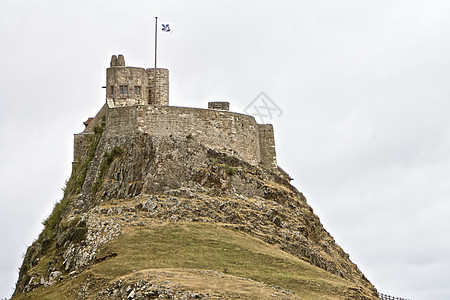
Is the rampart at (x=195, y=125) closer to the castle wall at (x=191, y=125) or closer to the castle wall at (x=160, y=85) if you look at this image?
the castle wall at (x=191, y=125)

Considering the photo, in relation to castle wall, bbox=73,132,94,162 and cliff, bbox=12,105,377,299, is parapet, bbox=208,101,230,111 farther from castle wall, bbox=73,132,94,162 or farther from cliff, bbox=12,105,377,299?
castle wall, bbox=73,132,94,162

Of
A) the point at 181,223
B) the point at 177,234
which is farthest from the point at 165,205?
the point at 177,234

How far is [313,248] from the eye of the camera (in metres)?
67.7

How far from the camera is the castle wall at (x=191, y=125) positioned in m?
71.4

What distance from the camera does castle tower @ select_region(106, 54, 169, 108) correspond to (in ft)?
248

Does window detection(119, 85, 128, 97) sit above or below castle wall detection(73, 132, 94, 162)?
above

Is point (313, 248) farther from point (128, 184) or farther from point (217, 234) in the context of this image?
point (128, 184)

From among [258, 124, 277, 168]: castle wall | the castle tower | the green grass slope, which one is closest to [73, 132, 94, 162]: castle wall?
the castle tower

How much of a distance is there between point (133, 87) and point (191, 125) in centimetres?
707

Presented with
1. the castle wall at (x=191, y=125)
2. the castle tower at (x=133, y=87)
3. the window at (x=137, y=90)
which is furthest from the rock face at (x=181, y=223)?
the window at (x=137, y=90)

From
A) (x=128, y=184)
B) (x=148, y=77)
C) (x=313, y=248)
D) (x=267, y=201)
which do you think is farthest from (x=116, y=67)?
(x=313, y=248)

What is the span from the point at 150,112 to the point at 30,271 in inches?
641

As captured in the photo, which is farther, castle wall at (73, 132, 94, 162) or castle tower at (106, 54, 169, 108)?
castle wall at (73, 132, 94, 162)

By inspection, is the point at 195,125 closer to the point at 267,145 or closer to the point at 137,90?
the point at 137,90
